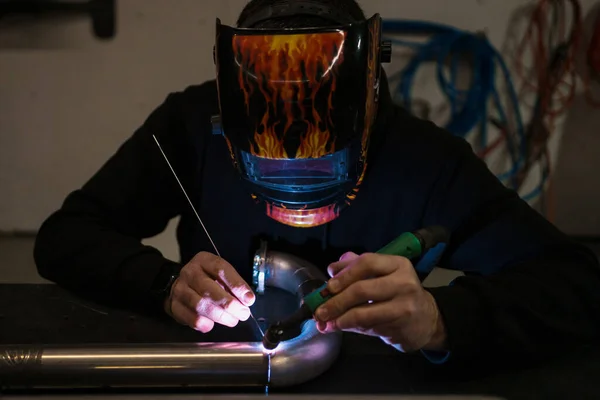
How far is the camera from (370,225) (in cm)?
107

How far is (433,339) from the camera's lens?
71 cm

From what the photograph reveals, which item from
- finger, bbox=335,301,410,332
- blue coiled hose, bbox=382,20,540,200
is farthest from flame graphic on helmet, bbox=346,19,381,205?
blue coiled hose, bbox=382,20,540,200

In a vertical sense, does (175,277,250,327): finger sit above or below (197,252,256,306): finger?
below

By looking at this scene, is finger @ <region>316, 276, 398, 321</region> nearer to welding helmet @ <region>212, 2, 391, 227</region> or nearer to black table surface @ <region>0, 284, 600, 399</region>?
black table surface @ <region>0, 284, 600, 399</region>

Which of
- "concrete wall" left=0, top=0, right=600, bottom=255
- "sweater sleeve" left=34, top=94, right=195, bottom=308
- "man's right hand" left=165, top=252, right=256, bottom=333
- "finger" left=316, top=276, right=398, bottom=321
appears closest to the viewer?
"finger" left=316, top=276, right=398, bottom=321

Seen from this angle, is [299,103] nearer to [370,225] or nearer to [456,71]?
[370,225]

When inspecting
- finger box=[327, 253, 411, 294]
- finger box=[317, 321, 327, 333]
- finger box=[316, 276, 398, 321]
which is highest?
finger box=[327, 253, 411, 294]

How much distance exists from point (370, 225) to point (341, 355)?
1.28ft

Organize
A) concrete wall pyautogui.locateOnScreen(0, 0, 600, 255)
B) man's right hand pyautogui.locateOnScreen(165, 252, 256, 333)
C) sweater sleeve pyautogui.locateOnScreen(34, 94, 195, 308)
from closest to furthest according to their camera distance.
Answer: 1. man's right hand pyautogui.locateOnScreen(165, 252, 256, 333)
2. sweater sleeve pyautogui.locateOnScreen(34, 94, 195, 308)
3. concrete wall pyautogui.locateOnScreen(0, 0, 600, 255)

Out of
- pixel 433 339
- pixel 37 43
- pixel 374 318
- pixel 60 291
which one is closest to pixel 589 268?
pixel 433 339

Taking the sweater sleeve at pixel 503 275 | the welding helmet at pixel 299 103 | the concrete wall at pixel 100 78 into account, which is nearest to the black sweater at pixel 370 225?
the sweater sleeve at pixel 503 275

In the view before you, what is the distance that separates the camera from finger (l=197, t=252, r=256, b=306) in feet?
Answer: 2.48

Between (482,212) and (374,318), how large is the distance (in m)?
0.43

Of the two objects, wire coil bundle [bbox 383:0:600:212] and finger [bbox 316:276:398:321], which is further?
wire coil bundle [bbox 383:0:600:212]
